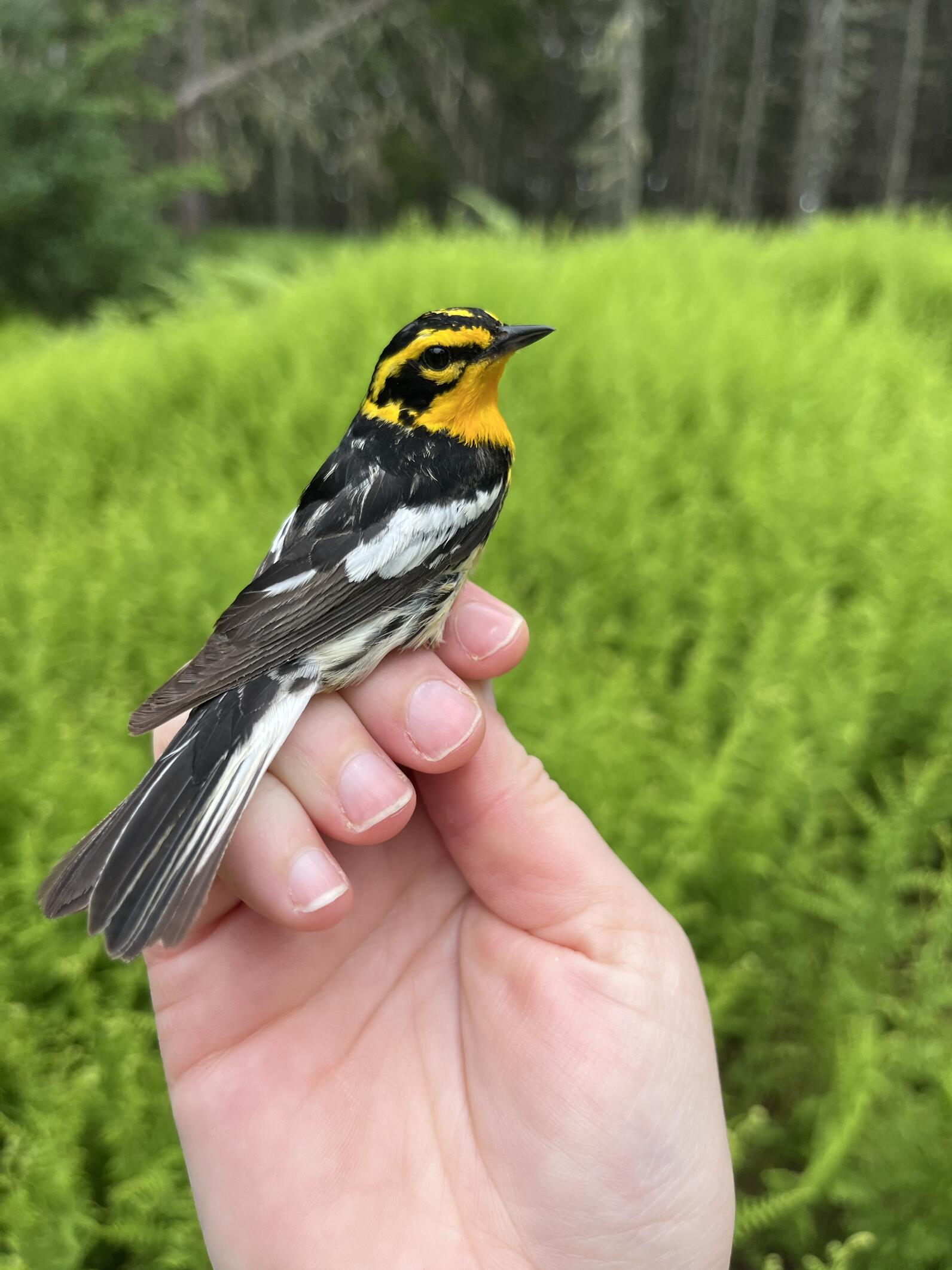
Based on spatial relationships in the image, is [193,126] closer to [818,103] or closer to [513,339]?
[818,103]

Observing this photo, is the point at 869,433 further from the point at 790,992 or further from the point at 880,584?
the point at 790,992

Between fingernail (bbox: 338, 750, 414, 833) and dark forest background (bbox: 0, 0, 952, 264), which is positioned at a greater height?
dark forest background (bbox: 0, 0, 952, 264)

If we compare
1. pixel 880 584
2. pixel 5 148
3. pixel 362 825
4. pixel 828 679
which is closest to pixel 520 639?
pixel 362 825

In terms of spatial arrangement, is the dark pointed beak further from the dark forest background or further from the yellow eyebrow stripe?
the dark forest background

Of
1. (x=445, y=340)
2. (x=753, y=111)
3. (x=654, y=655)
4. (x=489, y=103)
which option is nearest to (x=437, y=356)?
(x=445, y=340)

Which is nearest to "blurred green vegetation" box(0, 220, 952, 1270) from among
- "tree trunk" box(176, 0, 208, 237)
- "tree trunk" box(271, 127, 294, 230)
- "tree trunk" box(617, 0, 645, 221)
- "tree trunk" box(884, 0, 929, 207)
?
"tree trunk" box(617, 0, 645, 221)

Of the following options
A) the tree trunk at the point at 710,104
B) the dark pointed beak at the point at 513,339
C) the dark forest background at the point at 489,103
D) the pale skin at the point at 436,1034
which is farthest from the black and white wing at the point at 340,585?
the tree trunk at the point at 710,104

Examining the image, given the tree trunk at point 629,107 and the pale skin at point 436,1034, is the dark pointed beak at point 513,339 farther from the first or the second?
the tree trunk at point 629,107
